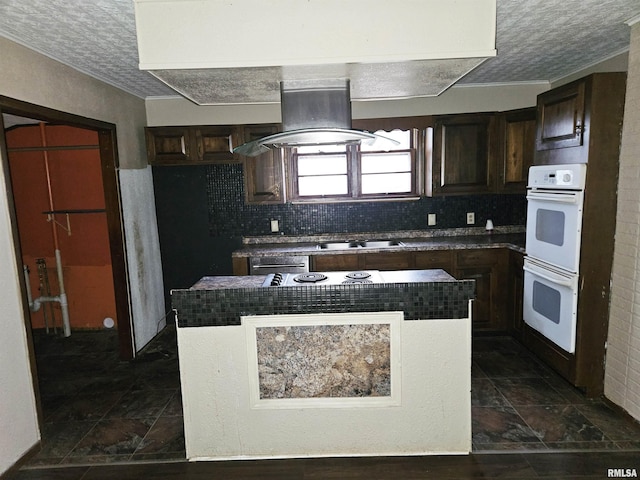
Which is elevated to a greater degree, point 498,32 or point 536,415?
point 498,32

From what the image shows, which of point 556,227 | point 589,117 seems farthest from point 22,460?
point 589,117

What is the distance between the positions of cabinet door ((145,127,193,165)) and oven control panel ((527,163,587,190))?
9.86 feet

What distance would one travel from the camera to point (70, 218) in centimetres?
427

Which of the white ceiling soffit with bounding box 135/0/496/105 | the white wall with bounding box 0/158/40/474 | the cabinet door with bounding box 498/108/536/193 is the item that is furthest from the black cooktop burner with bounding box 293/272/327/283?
the cabinet door with bounding box 498/108/536/193

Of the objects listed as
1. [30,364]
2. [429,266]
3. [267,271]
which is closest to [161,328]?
[267,271]

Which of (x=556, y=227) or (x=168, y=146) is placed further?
(x=168, y=146)

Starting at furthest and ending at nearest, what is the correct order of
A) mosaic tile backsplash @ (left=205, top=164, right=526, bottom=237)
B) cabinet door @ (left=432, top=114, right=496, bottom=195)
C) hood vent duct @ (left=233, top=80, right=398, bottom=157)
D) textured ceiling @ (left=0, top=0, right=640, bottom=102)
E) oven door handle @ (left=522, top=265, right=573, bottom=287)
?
mosaic tile backsplash @ (left=205, top=164, right=526, bottom=237)
cabinet door @ (left=432, top=114, right=496, bottom=195)
oven door handle @ (left=522, top=265, right=573, bottom=287)
hood vent duct @ (left=233, top=80, right=398, bottom=157)
textured ceiling @ (left=0, top=0, right=640, bottom=102)

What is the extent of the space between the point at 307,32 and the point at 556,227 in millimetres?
2170

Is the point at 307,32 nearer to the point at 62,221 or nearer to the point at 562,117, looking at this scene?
the point at 562,117

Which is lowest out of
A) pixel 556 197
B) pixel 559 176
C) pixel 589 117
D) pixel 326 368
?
pixel 326 368

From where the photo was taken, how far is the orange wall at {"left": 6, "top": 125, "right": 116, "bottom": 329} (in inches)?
164

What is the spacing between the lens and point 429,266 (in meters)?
3.81

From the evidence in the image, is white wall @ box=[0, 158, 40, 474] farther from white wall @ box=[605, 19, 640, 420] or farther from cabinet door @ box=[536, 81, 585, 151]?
white wall @ box=[605, 19, 640, 420]

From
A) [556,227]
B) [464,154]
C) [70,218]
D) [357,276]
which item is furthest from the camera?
[70,218]
